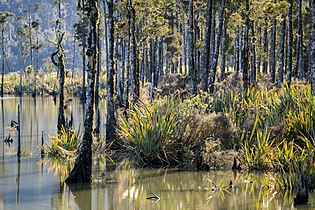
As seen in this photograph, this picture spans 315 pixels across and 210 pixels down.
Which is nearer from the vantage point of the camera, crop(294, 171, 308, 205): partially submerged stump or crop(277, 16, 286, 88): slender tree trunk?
crop(294, 171, 308, 205): partially submerged stump

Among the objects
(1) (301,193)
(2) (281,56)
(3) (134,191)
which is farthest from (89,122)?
(2) (281,56)

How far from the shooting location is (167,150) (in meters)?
21.3

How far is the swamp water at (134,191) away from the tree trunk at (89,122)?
420 millimetres

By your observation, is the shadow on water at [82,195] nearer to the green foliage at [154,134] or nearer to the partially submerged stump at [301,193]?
the green foliage at [154,134]

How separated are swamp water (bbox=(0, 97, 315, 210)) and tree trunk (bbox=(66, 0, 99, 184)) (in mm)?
420

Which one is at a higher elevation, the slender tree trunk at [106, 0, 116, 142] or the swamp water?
the slender tree trunk at [106, 0, 116, 142]

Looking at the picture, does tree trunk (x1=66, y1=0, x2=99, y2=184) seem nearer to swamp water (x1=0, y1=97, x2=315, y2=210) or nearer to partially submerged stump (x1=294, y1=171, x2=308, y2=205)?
swamp water (x1=0, y1=97, x2=315, y2=210)

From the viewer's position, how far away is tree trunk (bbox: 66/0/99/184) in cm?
1772

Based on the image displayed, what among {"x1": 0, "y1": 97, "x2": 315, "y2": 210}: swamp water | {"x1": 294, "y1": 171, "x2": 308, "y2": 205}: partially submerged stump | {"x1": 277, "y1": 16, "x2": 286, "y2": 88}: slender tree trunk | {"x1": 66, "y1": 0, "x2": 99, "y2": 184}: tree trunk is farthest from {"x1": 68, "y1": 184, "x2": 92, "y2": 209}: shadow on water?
{"x1": 277, "y1": 16, "x2": 286, "y2": 88}: slender tree trunk

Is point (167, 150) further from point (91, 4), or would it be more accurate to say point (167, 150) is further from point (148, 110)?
point (91, 4)

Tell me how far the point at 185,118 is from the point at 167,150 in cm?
140

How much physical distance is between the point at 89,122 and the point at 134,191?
2.70m

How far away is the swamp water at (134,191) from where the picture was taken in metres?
15.2

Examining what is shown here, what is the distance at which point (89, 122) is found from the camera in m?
18.0
